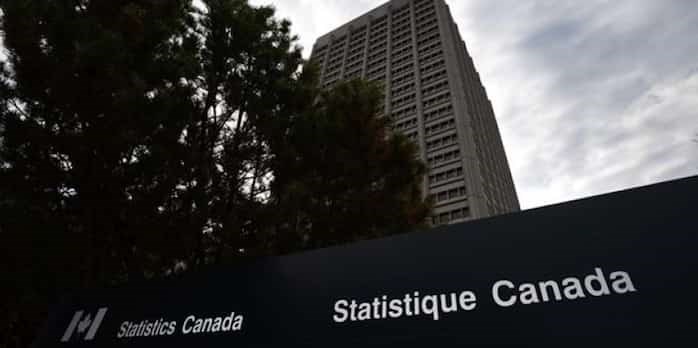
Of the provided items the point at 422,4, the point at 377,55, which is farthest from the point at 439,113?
the point at 422,4

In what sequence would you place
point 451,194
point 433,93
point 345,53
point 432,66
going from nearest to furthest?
point 451,194 → point 433,93 → point 432,66 → point 345,53

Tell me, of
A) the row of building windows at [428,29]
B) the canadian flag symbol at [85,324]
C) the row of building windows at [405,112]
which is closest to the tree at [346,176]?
the canadian flag symbol at [85,324]

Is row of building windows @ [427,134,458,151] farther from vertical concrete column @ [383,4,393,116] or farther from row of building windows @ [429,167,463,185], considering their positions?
vertical concrete column @ [383,4,393,116]

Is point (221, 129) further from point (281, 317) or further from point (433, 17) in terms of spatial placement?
point (433, 17)

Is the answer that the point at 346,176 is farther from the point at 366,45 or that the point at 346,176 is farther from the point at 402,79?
the point at 366,45

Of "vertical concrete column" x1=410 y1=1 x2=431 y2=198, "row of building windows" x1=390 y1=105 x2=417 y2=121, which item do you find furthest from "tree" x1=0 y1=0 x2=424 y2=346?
"row of building windows" x1=390 y1=105 x2=417 y2=121

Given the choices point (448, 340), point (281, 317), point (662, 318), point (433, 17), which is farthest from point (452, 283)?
point (433, 17)

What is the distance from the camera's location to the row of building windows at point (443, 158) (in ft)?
117

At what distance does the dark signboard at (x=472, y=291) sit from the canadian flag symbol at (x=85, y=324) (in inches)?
0.9

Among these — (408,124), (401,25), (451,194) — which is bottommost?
(451,194)

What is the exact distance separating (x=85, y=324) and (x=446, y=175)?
112 ft

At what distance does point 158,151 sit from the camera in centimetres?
456

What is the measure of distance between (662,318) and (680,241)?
569 millimetres

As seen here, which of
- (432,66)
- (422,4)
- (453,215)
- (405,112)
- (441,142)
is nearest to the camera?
(453,215)
